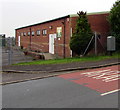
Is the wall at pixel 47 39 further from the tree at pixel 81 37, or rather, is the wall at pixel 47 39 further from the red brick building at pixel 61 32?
the tree at pixel 81 37

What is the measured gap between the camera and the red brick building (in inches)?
618

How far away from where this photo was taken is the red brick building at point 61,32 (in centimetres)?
1569

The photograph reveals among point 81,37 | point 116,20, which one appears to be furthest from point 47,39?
point 116,20

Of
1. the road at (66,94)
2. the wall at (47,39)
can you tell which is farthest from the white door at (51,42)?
the road at (66,94)

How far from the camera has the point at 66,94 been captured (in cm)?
493

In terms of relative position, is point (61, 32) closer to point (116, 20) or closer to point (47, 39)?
point (47, 39)

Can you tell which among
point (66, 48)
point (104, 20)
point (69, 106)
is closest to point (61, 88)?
point (69, 106)

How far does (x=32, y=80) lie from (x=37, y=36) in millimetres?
16990

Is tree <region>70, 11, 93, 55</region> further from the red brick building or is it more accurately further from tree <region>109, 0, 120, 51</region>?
tree <region>109, 0, 120, 51</region>

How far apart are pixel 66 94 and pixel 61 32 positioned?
12681 mm

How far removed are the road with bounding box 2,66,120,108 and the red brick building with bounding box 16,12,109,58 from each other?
9.56 m

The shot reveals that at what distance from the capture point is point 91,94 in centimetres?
483

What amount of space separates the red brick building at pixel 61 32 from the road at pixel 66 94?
956 centimetres

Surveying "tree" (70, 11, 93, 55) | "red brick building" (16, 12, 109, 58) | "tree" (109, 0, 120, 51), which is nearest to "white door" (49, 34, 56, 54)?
"red brick building" (16, 12, 109, 58)
